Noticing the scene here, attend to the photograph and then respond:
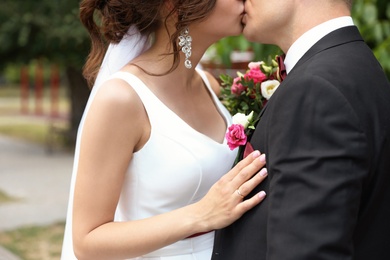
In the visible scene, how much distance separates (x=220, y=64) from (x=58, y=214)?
463 cm

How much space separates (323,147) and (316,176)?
0.07 m

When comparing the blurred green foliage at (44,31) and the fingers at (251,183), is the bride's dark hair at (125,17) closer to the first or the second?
the fingers at (251,183)

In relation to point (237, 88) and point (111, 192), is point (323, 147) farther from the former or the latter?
point (237, 88)

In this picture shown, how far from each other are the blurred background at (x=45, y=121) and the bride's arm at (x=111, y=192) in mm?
1840

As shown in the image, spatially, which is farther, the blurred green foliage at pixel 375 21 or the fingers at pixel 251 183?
the blurred green foliage at pixel 375 21

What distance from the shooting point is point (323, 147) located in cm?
148

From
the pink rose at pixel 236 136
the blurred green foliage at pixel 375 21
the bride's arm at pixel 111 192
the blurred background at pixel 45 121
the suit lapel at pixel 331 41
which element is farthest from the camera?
the blurred background at pixel 45 121

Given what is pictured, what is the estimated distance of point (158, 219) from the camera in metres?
2.18

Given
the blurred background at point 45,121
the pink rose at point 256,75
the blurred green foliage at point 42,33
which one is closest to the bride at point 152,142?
the pink rose at point 256,75

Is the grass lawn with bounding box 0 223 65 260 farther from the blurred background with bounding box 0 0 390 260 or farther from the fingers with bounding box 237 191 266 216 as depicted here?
the fingers with bounding box 237 191 266 216

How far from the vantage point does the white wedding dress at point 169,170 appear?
232cm

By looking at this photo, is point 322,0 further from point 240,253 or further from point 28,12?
point 28,12

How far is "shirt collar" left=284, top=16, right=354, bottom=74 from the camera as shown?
1726 mm

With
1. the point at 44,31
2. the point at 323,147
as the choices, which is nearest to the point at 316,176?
the point at 323,147
